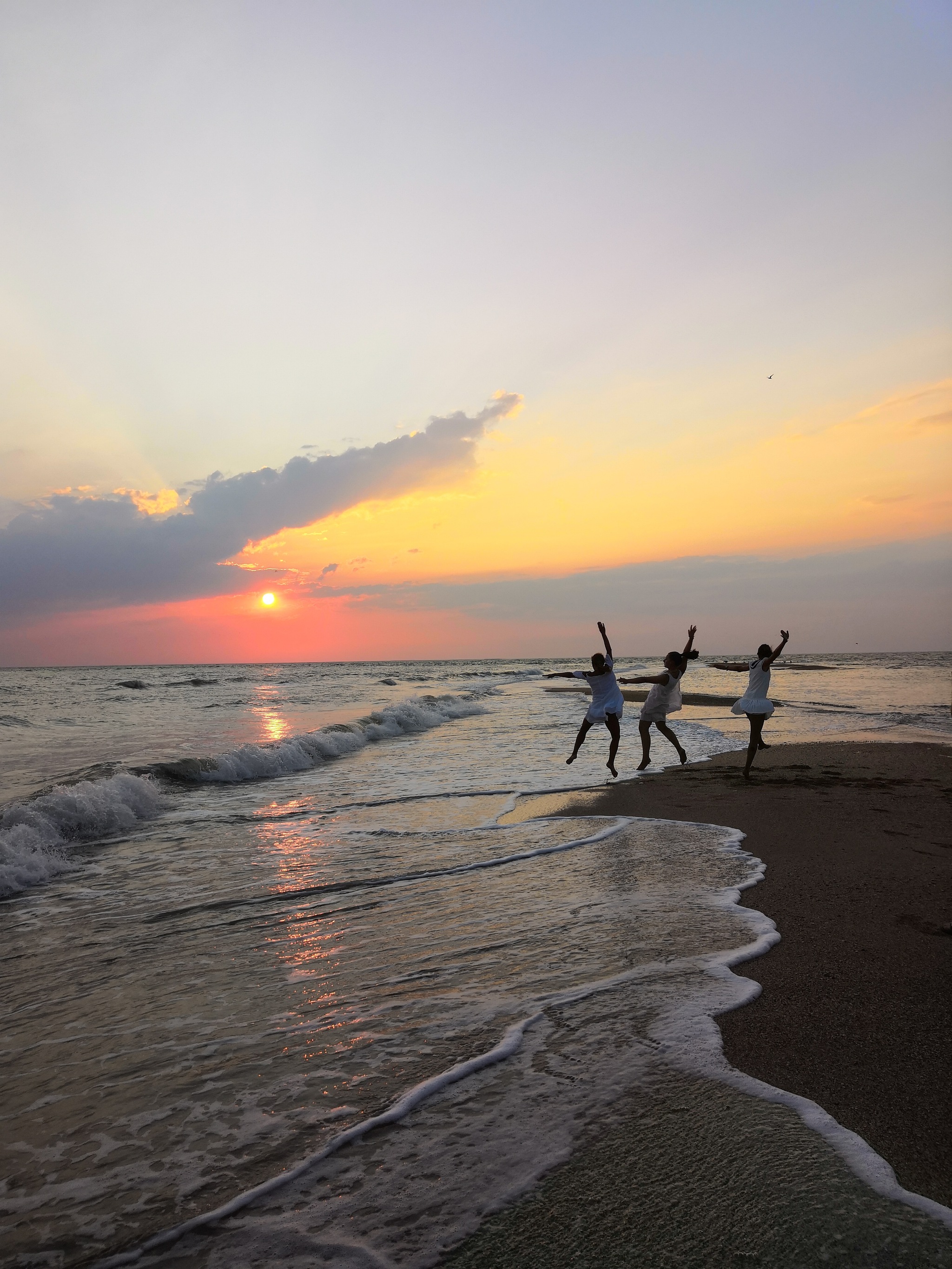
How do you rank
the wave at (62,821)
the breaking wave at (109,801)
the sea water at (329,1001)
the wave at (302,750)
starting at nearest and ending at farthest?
the sea water at (329,1001) < the wave at (62,821) < the breaking wave at (109,801) < the wave at (302,750)

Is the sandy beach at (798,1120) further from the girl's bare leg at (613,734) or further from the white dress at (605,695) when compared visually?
the white dress at (605,695)

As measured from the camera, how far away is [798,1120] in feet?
8.96

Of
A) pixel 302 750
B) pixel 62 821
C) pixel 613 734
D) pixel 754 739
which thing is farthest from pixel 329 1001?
pixel 302 750

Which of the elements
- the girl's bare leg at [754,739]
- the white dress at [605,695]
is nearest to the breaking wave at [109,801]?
the white dress at [605,695]

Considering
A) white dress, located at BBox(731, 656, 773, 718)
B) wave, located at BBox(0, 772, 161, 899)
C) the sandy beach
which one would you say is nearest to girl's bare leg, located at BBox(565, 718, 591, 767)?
white dress, located at BBox(731, 656, 773, 718)

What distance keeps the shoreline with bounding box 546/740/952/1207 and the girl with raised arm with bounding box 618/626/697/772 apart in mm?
2474

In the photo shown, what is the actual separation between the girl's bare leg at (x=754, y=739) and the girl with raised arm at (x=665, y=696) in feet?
3.89

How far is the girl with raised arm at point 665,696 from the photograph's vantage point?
1192 centimetres

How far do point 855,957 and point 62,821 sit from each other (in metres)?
8.51

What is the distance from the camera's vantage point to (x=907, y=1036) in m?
3.32

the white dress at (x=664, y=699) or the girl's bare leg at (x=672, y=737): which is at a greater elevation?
the white dress at (x=664, y=699)

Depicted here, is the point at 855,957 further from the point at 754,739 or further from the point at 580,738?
the point at 580,738

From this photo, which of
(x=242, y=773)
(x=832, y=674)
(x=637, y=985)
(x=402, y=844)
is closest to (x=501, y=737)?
(x=242, y=773)

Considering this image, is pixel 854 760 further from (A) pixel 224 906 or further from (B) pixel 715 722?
(A) pixel 224 906
